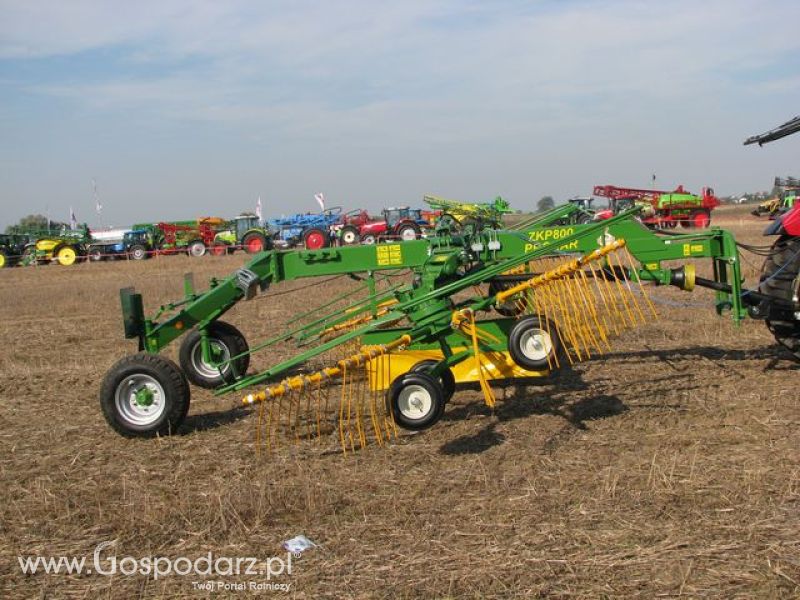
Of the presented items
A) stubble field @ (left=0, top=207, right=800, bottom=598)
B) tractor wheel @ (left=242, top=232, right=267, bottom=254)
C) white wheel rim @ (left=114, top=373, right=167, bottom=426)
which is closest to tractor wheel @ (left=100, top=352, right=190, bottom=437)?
white wheel rim @ (left=114, top=373, right=167, bottom=426)

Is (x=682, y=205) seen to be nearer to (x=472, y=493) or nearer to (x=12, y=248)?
(x=12, y=248)

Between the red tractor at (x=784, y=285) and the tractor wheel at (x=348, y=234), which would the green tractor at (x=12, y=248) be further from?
the red tractor at (x=784, y=285)

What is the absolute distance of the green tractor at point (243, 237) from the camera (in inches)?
→ 1359

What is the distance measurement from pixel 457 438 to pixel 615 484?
150 centimetres

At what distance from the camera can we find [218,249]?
35.1m

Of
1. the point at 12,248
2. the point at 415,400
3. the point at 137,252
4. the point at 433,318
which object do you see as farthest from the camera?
the point at 12,248

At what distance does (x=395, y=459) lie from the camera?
5.39 meters

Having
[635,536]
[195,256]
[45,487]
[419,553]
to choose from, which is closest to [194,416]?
[45,487]

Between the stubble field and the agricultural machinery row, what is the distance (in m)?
0.31

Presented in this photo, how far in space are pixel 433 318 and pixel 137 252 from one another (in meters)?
31.1

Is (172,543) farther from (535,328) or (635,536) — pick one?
(535,328)

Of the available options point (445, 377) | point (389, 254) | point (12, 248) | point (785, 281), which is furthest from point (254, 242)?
point (445, 377)

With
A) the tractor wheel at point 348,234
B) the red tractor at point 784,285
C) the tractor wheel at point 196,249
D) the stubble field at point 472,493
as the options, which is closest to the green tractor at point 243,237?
the tractor wheel at point 196,249

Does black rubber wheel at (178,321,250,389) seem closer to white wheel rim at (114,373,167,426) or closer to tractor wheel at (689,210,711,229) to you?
white wheel rim at (114,373,167,426)
